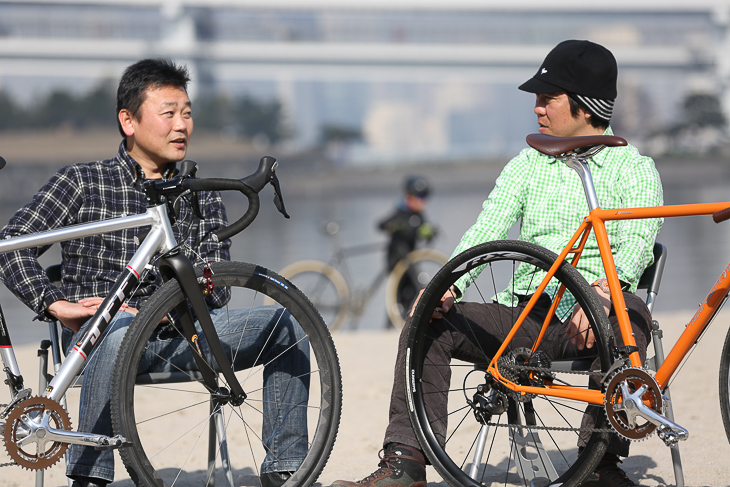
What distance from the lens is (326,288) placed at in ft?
28.4

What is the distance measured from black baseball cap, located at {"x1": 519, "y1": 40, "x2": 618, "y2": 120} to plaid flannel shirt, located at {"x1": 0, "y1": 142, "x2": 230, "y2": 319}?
1.11 meters

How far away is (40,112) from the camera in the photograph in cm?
6025

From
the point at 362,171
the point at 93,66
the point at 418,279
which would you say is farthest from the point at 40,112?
the point at 418,279

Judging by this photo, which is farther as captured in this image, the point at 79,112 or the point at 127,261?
the point at 79,112

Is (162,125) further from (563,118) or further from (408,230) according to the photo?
(408,230)

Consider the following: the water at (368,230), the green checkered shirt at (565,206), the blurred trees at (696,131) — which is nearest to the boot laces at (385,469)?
the green checkered shirt at (565,206)

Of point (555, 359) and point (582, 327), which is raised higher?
point (582, 327)

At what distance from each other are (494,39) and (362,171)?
16908mm

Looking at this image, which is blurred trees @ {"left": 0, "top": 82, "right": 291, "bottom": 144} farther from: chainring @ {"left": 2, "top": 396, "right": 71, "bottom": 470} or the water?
chainring @ {"left": 2, "top": 396, "right": 71, "bottom": 470}

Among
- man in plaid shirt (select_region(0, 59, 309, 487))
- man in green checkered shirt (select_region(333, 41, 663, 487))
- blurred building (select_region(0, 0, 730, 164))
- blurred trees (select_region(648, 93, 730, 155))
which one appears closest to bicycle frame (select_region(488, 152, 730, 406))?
man in green checkered shirt (select_region(333, 41, 663, 487))

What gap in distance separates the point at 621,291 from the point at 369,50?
61.6 m

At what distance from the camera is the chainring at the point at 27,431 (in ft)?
7.72

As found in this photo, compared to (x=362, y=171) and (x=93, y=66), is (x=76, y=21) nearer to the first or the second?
(x=93, y=66)

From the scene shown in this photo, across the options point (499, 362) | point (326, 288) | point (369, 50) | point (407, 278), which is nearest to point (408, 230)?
point (407, 278)
